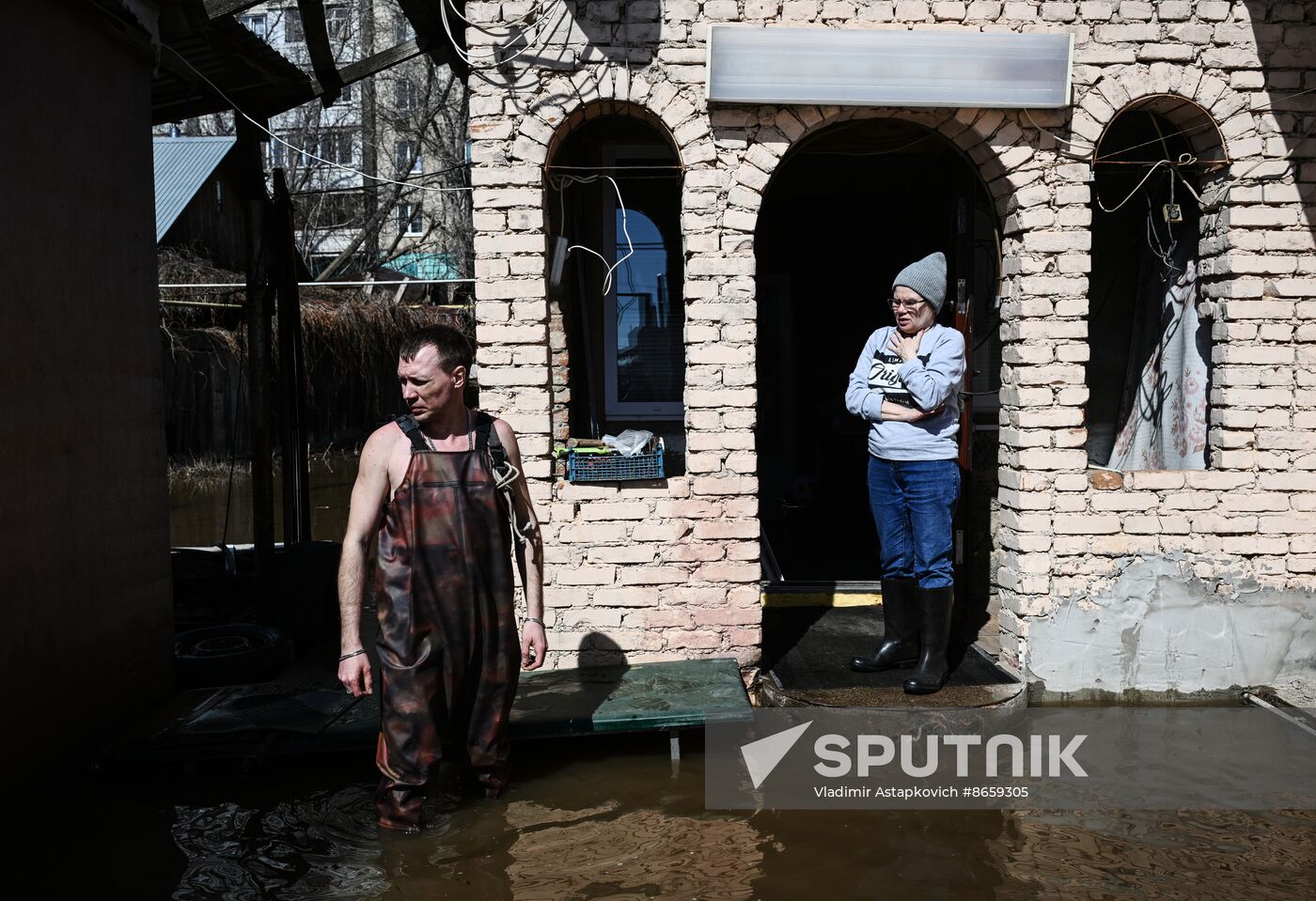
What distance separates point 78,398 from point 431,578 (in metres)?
1.98

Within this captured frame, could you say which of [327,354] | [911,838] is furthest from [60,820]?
[327,354]

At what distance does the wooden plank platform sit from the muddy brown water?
0.18 m

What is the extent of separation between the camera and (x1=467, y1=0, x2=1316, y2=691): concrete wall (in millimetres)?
5223

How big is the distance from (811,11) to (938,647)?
3.34m

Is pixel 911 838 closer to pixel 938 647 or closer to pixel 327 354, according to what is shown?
pixel 938 647

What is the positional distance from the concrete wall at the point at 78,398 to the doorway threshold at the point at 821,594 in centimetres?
358

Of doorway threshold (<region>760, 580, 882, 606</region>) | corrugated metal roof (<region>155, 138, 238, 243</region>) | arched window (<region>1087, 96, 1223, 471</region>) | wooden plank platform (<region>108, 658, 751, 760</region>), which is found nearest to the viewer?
wooden plank platform (<region>108, 658, 751, 760</region>)

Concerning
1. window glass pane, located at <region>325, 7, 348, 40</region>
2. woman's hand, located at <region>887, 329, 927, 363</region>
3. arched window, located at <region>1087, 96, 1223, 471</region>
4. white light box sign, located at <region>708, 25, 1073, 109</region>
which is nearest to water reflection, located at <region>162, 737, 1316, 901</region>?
woman's hand, located at <region>887, 329, 927, 363</region>

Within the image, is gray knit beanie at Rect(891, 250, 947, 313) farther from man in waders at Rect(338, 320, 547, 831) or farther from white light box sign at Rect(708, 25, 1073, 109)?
man in waders at Rect(338, 320, 547, 831)

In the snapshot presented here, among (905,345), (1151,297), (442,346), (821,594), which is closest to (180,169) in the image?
(821,594)

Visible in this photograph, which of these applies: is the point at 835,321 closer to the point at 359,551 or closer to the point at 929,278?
the point at 929,278

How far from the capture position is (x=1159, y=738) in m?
4.98

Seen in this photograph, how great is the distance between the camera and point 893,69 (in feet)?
16.8

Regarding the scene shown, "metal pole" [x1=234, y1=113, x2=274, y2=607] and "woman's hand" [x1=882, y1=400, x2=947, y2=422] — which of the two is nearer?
"woman's hand" [x1=882, y1=400, x2=947, y2=422]
